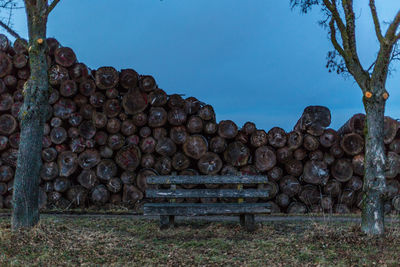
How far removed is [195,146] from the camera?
8773mm

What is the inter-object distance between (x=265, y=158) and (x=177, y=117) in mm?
2353

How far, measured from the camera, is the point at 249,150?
9.03 m

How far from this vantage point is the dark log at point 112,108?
9.02m

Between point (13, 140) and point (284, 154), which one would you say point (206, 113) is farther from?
point (13, 140)

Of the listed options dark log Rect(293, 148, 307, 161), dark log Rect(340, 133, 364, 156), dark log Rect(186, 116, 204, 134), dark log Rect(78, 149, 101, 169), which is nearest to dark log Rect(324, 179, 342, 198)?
dark log Rect(340, 133, 364, 156)

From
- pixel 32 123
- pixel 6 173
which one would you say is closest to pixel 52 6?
pixel 32 123

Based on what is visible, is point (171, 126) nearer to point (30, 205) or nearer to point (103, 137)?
point (103, 137)

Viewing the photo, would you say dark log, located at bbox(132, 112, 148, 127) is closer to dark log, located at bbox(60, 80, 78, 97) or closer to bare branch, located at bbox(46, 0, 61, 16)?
dark log, located at bbox(60, 80, 78, 97)

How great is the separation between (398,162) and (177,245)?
6386 mm

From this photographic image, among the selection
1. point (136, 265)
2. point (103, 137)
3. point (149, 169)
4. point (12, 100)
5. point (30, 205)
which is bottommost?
point (136, 265)

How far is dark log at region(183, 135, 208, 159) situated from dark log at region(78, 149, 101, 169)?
2224 mm

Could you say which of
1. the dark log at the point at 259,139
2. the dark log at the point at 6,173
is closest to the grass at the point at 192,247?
the dark log at the point at 259,139

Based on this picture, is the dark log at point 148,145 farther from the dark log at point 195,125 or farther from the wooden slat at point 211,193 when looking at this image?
the wooden slat at point 211,193

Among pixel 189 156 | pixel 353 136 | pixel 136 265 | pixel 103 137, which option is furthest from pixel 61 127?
pixel 353 136
